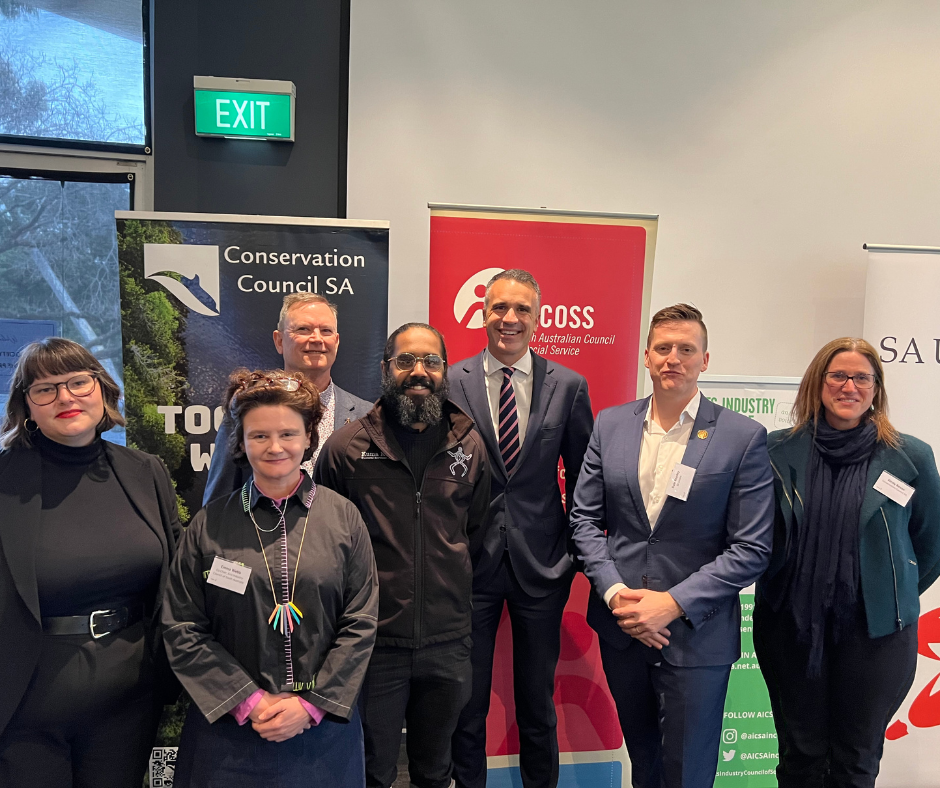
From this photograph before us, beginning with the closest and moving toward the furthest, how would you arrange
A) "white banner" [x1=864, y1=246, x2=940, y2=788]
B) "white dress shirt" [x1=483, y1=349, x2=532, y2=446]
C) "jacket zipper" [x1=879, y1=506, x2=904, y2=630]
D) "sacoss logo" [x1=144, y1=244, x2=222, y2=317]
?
1. "jacket zipper" [x1=879, y1=506, x2=904, y2=630]
2. "white dress shirt" [x1=483, y1=349, x2=532, y2=446]
3. "sacoss logo" [x1=144, y1=244, x2=222, y2=317]
4. "white banner" [x1=864, y1=246, x2=940, y2=788]

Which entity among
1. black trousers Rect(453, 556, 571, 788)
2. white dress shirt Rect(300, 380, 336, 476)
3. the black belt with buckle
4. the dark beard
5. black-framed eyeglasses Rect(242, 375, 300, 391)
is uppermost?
black-framed eyeglasses Rect(242, 375, 300, 391)

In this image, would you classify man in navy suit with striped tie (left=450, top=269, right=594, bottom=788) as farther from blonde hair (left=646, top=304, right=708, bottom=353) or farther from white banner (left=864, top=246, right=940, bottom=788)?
white banner (left=864, top=246, right=940, bottom=788)

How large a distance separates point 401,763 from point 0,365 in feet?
9.04

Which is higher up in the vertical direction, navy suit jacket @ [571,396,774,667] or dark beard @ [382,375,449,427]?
dark beard @ [382,375,449,427]

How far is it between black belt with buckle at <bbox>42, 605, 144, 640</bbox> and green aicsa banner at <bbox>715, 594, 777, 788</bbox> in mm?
2712

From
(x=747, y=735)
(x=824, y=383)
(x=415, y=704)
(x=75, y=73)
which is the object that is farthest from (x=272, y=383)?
(x=747, y=735)

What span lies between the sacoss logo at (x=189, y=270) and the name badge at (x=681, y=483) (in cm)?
194

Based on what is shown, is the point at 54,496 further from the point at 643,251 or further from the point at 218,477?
the point at 643,251

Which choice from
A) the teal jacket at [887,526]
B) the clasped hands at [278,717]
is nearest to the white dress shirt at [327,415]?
the clasped hands at [278,717]

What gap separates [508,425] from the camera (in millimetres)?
2377

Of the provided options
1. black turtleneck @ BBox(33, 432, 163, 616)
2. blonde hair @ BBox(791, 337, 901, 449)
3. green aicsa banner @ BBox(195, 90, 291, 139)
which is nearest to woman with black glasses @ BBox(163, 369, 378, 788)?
black turtleneck @ BBox(33, 432, 163, 616)

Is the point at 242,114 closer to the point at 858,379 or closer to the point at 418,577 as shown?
the point at 418,577

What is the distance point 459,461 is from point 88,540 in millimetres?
1056

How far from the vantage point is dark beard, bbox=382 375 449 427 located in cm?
204
